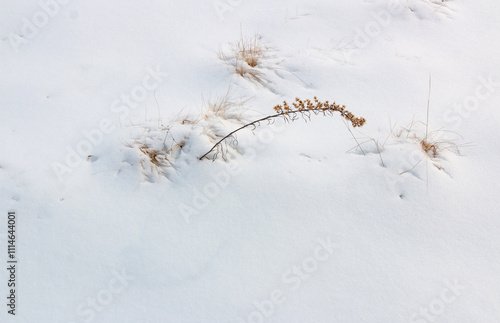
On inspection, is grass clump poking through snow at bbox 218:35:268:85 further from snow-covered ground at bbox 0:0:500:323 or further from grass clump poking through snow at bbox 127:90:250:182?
grass clump poking through snow at bbox 127:90:250:182

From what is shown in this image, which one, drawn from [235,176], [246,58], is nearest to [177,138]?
[235,176]

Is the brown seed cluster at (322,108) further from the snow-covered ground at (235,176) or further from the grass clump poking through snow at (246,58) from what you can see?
the grass clump poking through snow at (246,58)

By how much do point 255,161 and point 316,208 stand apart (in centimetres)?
45

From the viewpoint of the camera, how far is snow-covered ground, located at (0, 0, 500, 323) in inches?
58.8

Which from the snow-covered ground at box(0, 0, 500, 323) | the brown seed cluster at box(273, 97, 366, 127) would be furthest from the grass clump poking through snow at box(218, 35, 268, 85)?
the brown seed cluster at box(273, 97, 366, 127)

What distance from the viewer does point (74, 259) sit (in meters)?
1.53

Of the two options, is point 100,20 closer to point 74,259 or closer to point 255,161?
point 255,161

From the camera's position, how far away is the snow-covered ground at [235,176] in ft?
4.90

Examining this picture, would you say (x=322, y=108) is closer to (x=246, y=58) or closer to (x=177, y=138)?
(x=177, y=138)

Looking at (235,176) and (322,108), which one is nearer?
(322,108)

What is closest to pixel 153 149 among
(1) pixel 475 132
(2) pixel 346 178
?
(2) pixel 346 178

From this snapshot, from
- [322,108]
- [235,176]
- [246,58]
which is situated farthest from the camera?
[246,58]

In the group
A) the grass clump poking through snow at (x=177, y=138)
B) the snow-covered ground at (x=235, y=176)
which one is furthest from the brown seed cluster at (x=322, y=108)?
the grass clump poking through snow at (x=177, y=138)

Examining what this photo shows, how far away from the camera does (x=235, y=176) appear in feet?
6.19
